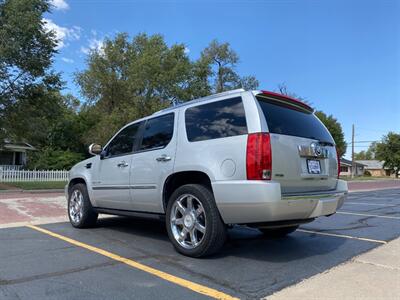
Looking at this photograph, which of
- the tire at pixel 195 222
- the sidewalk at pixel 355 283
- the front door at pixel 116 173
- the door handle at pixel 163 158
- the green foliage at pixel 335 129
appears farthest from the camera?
the green foliage at pixel 335 129

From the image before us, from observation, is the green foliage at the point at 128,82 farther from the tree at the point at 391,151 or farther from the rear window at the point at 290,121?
the tree at the point at 391,151

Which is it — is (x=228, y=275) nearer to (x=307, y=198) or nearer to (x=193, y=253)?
(x=193, y=253)

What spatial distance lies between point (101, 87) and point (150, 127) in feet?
106

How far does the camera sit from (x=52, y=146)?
3697cm

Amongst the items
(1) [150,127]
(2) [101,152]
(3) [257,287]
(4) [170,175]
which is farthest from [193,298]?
(2) [101,152]

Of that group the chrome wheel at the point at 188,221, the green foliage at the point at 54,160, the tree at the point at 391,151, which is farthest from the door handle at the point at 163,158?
the tree at the point at 391,151

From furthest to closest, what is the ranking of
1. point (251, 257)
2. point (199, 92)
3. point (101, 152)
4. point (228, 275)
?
point (199, 92) → point (101, 152) → point (251, 257) → point (228, 275)

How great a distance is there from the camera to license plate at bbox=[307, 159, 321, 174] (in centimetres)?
A: 516

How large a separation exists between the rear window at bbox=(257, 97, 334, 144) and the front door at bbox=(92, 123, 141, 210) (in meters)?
2.47

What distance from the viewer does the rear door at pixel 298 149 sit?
Answer: 4.76m

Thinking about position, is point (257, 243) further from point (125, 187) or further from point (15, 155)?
point (15, 155)

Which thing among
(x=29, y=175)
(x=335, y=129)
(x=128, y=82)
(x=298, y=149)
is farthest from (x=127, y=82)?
(x=335, y=129)

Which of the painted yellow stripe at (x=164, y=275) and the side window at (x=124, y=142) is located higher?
the side window at (x=124, y=142)

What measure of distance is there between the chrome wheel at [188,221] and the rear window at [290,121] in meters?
1.38
